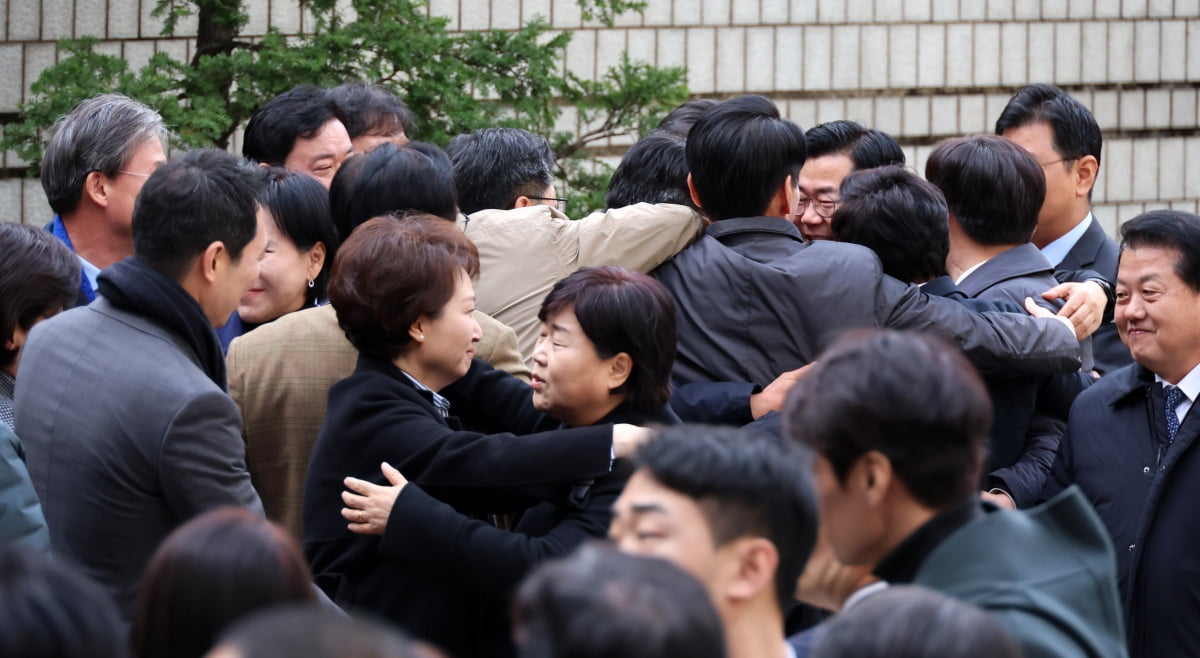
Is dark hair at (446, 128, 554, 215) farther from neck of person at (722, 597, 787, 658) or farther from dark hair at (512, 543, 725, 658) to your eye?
dark hair at (512, 543, 725, 658)

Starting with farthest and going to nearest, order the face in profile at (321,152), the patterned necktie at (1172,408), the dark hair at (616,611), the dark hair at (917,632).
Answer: the face in profile at (321,152) → the patterned necktie at (1172,408) → the dark hair at (917,632) → the dark hair at (616,611)

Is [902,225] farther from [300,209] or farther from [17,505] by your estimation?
[17,505]

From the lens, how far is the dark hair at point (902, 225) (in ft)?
13.3

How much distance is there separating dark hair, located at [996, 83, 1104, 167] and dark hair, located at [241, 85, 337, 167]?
105 inches

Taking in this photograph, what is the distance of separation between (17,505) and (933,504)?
1.82 metres

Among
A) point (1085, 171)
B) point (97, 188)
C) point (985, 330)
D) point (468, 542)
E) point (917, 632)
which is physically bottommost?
point (468, 542)

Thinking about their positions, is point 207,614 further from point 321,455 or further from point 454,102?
point 454,102

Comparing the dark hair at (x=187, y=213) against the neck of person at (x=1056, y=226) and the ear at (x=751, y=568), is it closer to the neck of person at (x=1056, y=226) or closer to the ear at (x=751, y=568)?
the ear at (x=751, y=568)

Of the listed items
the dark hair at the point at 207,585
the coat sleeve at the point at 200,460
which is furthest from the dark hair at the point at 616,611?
the coat sleeve at the point at 200,460

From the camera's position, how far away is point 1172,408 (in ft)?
12.9

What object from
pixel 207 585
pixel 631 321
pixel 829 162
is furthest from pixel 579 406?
pixel 829 162

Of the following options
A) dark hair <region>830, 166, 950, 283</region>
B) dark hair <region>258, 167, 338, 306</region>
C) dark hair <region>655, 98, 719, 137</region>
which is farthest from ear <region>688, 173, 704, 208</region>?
dark hair <region>258, 167, 338, 306</region>

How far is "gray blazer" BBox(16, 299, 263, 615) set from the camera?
2.85 meters

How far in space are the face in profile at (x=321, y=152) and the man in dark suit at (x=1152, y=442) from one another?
256 centimetres
